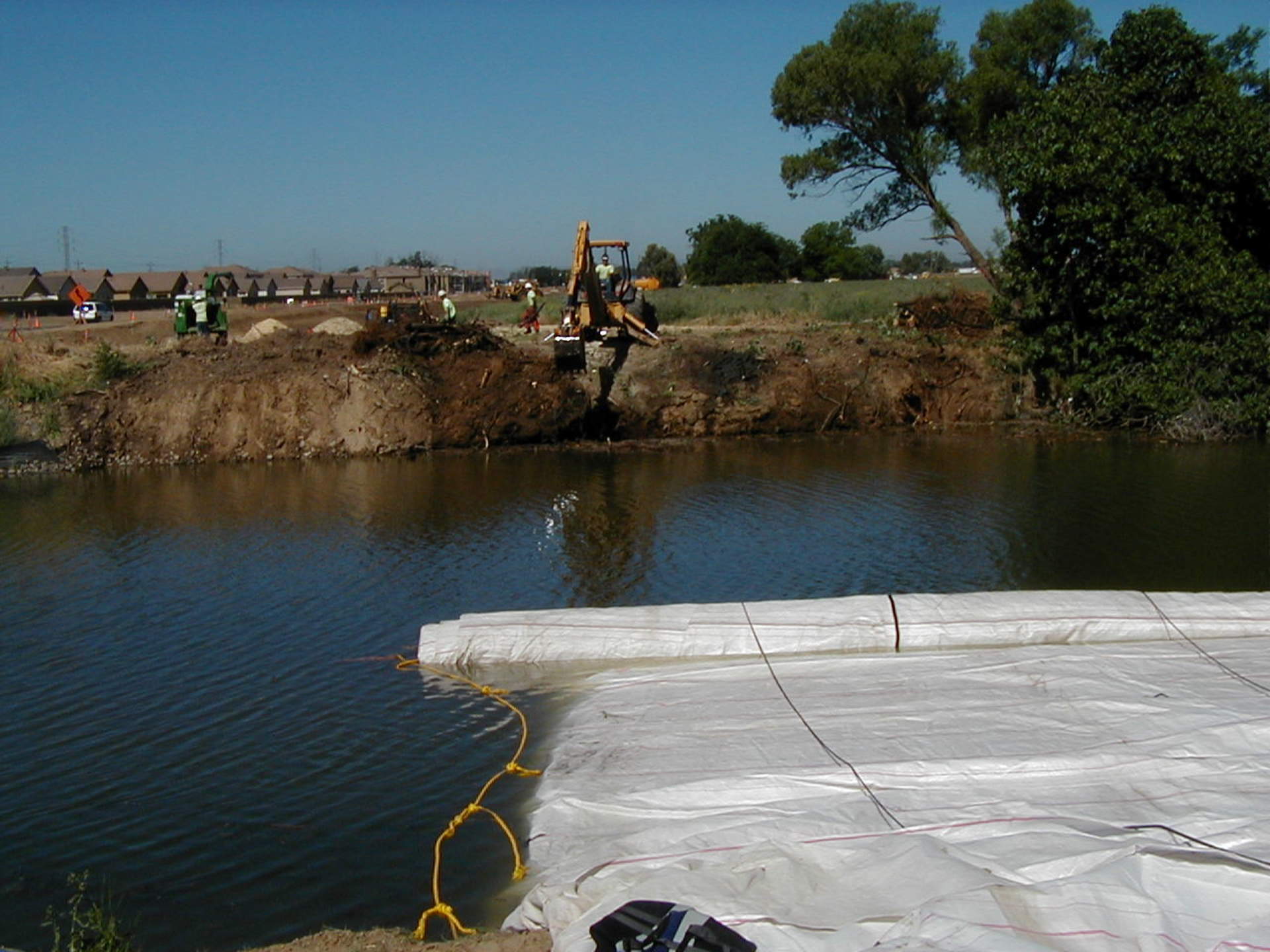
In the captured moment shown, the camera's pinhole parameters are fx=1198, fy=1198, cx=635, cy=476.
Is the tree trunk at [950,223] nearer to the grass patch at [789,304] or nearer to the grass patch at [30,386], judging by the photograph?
the grass patch at [789,304]

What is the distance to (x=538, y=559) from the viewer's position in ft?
57.8

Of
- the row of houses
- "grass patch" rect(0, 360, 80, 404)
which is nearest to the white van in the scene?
the row of houses

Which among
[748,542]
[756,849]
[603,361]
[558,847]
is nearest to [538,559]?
[748,542]

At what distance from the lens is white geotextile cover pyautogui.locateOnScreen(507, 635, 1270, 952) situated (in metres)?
5.91

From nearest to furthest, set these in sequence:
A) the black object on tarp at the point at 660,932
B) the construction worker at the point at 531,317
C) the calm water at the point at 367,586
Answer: the black object on tarp at the point at 660,932
the calm water at the point at 367,586
the construction worker at the point at 531,317

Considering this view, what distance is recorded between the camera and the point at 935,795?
8352 mm

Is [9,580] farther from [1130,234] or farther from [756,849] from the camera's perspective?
[1130,234]

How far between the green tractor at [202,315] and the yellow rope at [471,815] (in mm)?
24871

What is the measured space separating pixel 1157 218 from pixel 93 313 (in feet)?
149

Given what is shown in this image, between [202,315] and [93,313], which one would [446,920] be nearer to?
[202,315]

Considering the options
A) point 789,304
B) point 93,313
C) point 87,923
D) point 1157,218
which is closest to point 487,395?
point 1157,218

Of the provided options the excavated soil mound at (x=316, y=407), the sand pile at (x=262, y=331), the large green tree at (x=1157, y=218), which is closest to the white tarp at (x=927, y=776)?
the excavated soil mound at (x=316, y=407)

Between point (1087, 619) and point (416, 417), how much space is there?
64.5ft

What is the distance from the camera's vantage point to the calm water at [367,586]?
8.73 metres
